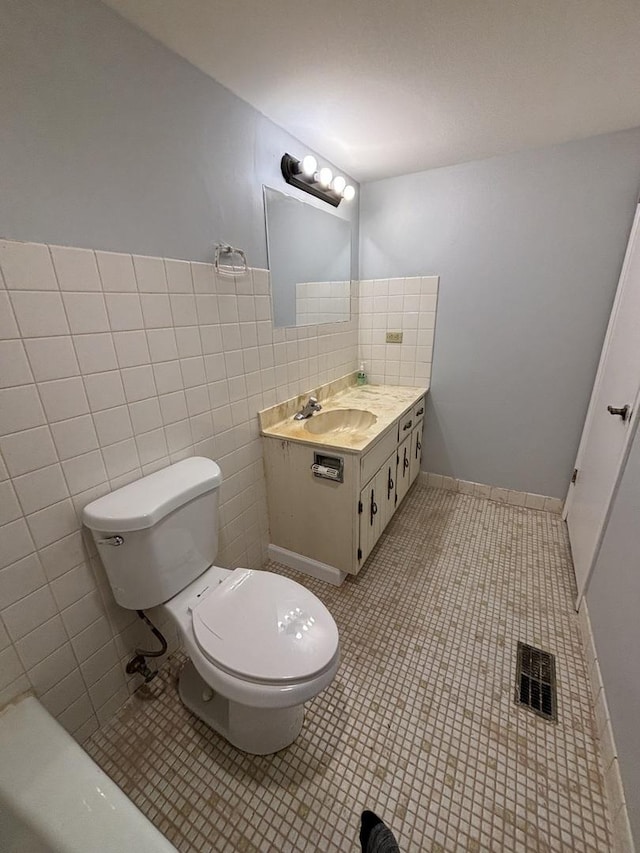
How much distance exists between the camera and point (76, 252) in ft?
2.86

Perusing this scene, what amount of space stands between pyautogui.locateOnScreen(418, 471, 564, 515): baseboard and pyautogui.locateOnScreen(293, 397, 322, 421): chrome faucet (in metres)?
1.16

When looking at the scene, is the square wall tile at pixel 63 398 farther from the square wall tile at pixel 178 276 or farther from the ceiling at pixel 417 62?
the ceiling at pixel 417 62

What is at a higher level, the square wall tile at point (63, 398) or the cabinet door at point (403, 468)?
the square wall tile at point (63, 398)

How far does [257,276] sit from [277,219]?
321 mm

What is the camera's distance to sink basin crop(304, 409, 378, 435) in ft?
5.79

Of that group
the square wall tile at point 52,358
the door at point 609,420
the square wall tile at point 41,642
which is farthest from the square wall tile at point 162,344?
the door at point 609,420

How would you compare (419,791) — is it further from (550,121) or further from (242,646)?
(550,121)

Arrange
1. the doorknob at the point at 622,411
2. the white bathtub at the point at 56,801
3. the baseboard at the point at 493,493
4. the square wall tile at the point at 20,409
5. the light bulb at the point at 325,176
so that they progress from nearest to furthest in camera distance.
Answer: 1. the white bathtub at the point at 56,801
2. the square wall tile at the point at 20,409
3. the doorknob at the point at 622,411
4. the light bulb at the point at 325,176
5. the baseboard at the point at 493,493

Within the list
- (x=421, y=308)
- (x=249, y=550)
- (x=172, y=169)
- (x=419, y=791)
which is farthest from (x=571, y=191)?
(x=419, y=791)

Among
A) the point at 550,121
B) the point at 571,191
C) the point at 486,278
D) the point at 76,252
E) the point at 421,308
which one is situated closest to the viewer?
the point at 76,252

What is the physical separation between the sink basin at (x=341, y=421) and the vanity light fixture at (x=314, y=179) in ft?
3.67

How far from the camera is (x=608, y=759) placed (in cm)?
98

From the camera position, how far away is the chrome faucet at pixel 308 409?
1.75 metres

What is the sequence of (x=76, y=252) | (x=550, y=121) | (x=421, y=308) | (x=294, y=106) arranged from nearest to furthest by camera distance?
(x=76, y=252) < (x=294, y=106) < (x=550, y=121) < (x=421, y=308)
